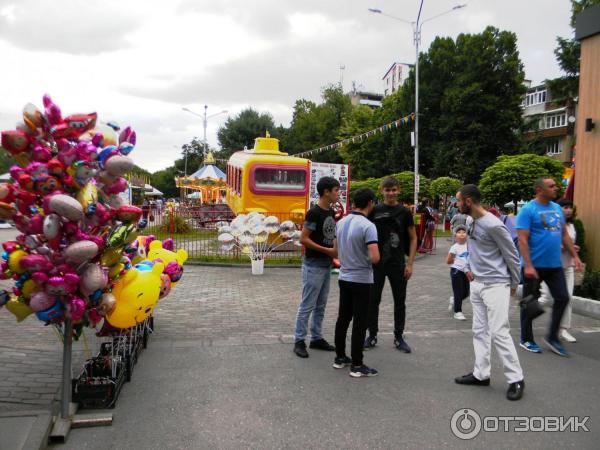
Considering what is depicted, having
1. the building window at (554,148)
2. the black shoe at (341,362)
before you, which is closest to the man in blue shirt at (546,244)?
the black shoe at (341,362)

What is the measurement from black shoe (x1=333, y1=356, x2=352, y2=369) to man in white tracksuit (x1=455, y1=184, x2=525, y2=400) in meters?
1.03

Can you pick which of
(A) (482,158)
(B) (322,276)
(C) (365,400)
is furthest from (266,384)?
(A) (482,158)

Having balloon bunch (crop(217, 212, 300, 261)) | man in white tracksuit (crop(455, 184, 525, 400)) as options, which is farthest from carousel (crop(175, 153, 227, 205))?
man in white tracksuit (crop(455, 184, 525, 400))

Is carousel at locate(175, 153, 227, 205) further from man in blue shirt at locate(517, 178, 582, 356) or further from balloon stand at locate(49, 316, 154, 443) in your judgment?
balloon stand at locate(49, 316, 154, 443)

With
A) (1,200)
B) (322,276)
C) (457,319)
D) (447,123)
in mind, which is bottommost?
(457,319)

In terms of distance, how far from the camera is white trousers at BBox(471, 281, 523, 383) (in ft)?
14.6

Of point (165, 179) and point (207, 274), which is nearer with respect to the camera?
point (207, 274)

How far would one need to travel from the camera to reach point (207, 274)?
11531mm

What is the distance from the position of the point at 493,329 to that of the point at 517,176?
1589 centimetres

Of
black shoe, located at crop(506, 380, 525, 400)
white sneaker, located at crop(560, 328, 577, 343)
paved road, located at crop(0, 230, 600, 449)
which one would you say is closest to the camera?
paved road, located at crop(0, 230, 600, 449)

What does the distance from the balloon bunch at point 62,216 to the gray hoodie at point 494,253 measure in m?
2.87

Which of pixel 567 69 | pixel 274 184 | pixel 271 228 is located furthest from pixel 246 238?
pixel 567 69

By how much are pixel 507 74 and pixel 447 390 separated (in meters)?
37.7

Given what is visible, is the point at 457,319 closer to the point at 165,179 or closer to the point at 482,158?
the point at 482,158
